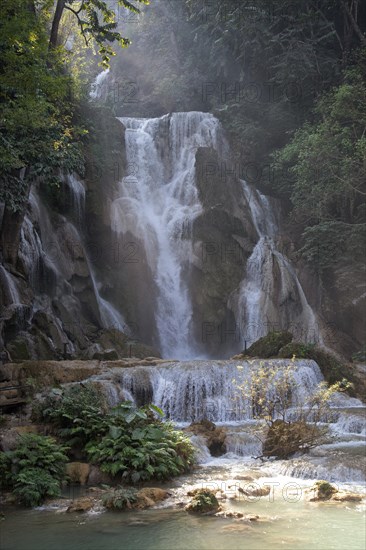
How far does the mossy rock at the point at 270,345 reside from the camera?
59.7ft

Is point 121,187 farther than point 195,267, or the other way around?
point 121,187

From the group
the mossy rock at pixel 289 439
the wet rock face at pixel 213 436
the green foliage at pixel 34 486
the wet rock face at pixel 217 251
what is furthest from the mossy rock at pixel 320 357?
the green foliage at pixel 34 486

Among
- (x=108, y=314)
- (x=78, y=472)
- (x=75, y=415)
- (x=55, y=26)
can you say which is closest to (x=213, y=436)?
(x=75, y=415)

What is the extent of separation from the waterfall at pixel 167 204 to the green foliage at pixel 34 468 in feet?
45.8

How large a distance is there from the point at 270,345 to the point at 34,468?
10.8m

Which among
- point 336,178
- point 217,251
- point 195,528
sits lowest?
point 195,528

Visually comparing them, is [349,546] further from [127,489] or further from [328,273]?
[328,273]

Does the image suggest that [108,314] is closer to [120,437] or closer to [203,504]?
[120,437]

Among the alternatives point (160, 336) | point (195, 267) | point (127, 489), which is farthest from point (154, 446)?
point (195, 267)

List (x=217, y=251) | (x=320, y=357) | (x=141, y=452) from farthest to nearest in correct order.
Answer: (x=217, y=251), (x=320, y=357), (x=141, y=452)

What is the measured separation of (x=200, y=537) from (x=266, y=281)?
1823 cm

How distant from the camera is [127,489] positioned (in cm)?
856

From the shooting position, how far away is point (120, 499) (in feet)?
26.3

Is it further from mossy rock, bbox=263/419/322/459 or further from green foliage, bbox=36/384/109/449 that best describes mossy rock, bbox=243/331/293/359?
green foliage, bbox=36/384/109/449
